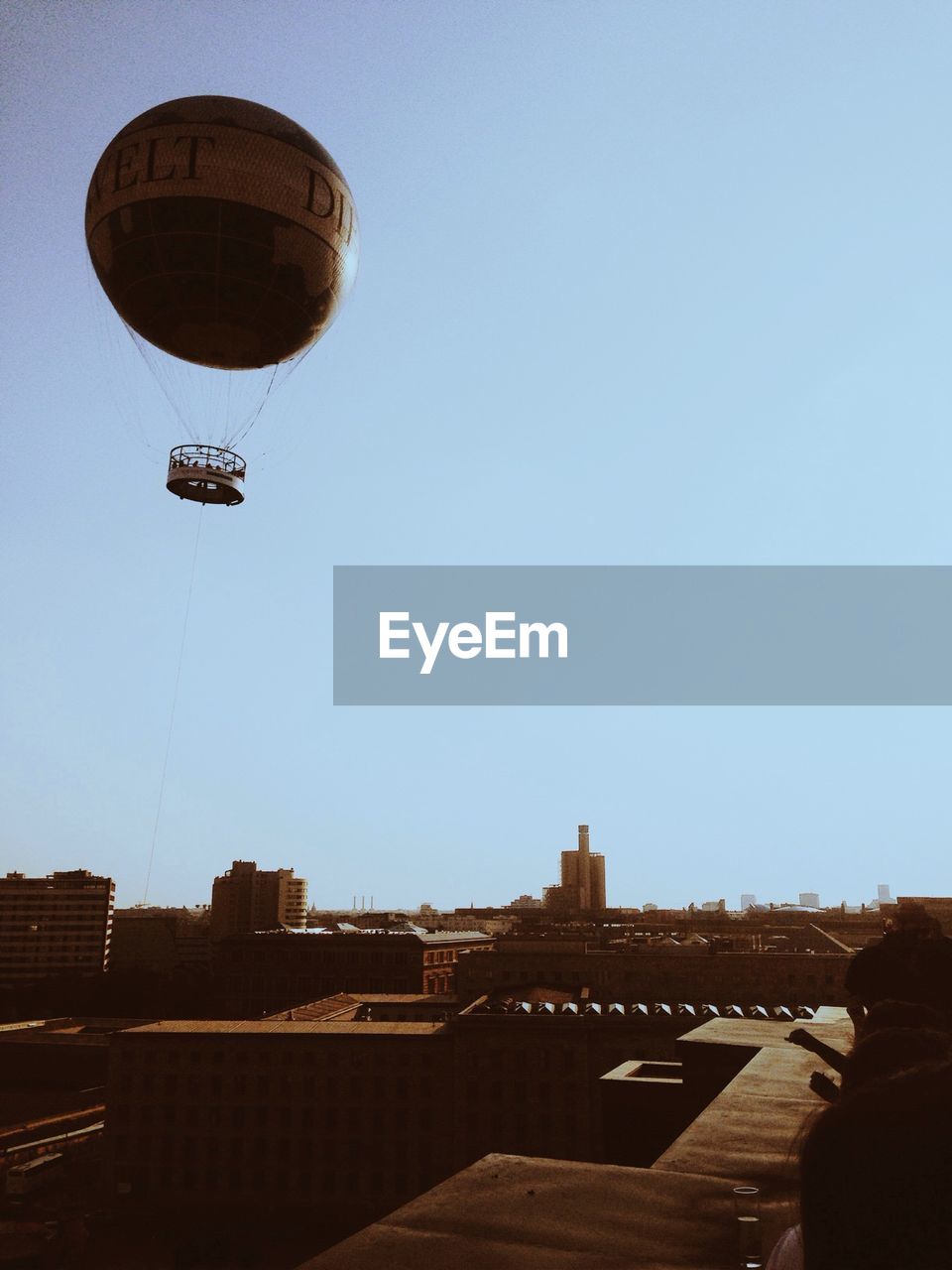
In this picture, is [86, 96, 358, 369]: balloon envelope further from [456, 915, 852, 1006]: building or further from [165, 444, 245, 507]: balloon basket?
[456, 915, 852, 1006]: building

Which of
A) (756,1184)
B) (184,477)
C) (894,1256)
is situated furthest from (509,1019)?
(894,1256)

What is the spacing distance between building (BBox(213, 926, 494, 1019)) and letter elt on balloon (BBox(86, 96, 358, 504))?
337 feet

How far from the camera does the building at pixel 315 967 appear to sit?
11600cm

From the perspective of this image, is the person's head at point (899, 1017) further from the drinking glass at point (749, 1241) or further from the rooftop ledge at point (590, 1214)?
the drinking glass at point (749, 1241)

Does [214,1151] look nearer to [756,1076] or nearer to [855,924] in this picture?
[756,1076]

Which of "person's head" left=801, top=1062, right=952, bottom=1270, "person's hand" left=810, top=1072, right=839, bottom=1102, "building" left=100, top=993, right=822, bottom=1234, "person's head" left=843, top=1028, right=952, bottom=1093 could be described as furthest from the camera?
"building" left=100, top=993, right=822, bottom=1234

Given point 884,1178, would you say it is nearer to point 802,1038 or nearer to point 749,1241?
point 802,1038

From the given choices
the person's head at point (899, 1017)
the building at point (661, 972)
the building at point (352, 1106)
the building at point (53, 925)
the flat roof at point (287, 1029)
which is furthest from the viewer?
the building at point (53, 925)

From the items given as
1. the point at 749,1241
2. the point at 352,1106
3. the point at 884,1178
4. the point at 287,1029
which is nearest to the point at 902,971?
the point at 749,1241

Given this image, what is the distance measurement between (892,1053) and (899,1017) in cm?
114

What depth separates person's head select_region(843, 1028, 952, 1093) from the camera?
9.66ft

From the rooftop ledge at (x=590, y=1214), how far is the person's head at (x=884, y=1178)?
85.9 inches

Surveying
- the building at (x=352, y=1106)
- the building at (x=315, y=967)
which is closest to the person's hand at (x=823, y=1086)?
the building at (x=352, y=1106)

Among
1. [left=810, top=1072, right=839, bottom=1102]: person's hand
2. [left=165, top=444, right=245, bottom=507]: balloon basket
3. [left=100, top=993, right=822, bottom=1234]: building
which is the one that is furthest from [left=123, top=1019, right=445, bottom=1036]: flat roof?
[left=810, top=1072, right=839, bottom=1102]: person's hand
